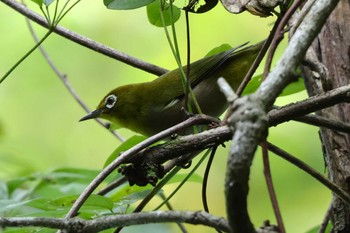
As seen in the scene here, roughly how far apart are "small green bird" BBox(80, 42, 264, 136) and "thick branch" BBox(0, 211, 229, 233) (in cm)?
125

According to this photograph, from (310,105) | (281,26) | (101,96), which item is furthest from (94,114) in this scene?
(101,96)

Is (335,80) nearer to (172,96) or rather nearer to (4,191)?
(172,96)

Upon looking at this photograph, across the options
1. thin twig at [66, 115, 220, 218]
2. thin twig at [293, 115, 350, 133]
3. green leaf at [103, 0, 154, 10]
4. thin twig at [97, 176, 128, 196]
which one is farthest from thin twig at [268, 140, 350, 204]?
thin twig at [97, 176, 128, 196]

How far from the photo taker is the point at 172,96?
102 inches

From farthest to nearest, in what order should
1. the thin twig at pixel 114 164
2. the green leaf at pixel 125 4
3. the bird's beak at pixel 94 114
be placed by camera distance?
the bird's beak at pixel 94 114
the green leaf at pixel 125 4
the thin twig at pixel 114 164

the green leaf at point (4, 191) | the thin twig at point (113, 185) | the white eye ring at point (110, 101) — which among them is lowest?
the green leaf at point (4, 191)

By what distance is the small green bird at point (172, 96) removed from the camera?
249 centimetres

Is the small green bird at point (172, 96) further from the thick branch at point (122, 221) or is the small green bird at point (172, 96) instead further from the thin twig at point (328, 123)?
the thick branch at point (122, 221)

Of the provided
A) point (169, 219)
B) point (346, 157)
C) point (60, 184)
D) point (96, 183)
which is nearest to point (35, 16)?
point (60, 184)

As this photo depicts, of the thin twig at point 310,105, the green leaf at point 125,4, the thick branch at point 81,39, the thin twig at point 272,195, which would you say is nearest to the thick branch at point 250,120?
the thin twig at point 272,195

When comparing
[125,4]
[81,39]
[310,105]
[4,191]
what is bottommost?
[4,191]

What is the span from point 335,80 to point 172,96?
0.73 meters

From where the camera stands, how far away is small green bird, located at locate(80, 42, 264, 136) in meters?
2.49

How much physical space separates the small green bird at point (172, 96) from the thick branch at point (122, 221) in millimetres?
1252
